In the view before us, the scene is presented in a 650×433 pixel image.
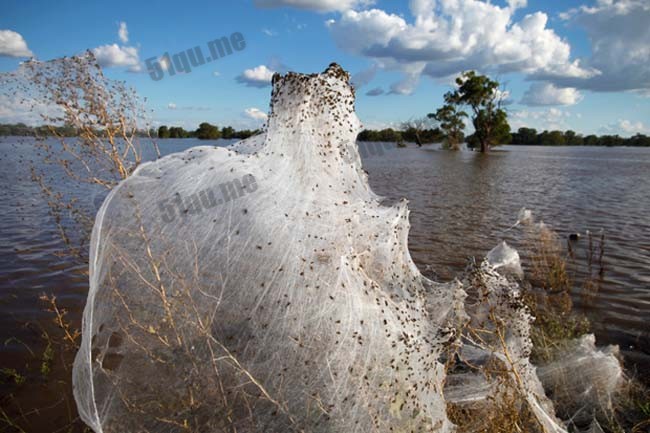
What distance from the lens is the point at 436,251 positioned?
8.98 m

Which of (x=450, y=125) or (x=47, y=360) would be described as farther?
(x=450, y=125)

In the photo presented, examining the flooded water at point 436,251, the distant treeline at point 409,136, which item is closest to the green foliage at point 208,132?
the distant treeline at point 409,136

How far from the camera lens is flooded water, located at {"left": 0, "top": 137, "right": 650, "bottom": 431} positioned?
15.2 ft

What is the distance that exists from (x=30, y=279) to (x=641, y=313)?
9904 mm

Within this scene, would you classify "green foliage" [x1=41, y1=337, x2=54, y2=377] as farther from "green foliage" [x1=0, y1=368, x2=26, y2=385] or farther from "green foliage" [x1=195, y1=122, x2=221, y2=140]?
"green foliage" [x1=195, y1=122, x2=221, y2=140]

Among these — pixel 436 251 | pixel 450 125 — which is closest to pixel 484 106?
pixel 450 125

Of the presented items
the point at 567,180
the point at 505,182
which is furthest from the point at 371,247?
the point at 567,180

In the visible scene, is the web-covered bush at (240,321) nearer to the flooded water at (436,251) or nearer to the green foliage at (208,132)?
the flooded water at (436,251)

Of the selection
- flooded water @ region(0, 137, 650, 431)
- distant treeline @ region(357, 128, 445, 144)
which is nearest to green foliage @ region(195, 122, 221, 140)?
distant treeline @ region(357, 128, 445, 144)

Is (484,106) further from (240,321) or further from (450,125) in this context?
(240,321)

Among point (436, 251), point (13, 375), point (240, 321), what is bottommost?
point (13, 375)

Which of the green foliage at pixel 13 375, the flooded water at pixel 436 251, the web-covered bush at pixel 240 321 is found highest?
the web-covered bush at pixel 240 321

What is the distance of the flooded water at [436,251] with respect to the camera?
4641mm

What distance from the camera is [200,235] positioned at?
2.89 meters
